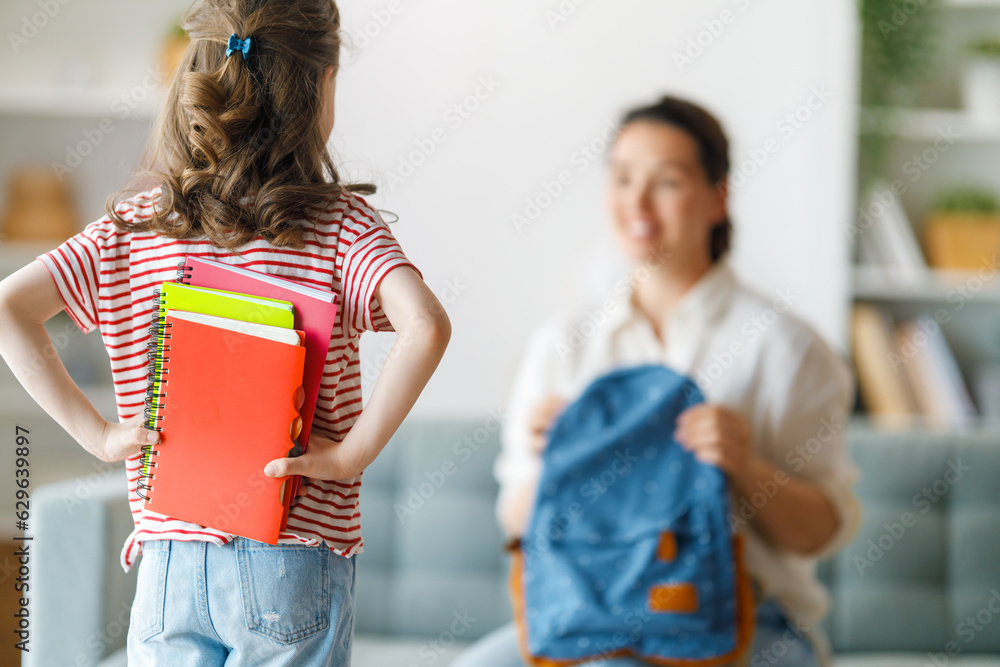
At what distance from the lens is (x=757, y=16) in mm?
2053

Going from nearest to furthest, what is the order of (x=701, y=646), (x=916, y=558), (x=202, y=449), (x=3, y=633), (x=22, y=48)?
(x=202, y=449)
(x=3, y=633)
(x=701, y=646)
(x=916, y=558)
(x=22, y=48)

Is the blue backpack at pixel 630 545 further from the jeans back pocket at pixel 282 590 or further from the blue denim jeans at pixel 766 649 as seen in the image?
the jeans back pocket at pixel 282 590

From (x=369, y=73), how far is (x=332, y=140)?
4.98 feet

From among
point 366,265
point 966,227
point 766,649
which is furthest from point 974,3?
point 366,265

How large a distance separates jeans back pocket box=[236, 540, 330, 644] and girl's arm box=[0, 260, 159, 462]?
0.33 feet

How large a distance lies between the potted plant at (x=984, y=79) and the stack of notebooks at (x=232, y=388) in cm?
202

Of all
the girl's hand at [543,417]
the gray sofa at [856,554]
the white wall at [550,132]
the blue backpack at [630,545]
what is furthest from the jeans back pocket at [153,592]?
the white wall at [550,132]

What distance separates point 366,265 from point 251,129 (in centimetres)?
12

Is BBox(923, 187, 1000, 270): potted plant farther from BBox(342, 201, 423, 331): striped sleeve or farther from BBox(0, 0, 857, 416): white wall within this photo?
BBox(342, 201, 423, 331): striped sleeve

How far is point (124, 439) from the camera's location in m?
0.51

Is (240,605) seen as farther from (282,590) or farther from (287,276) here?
(287,276)

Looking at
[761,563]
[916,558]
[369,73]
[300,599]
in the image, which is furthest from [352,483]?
[369,73]

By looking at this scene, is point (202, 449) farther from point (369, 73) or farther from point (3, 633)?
point (369, 73)

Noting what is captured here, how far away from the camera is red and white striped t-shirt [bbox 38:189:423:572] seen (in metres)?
0.53
